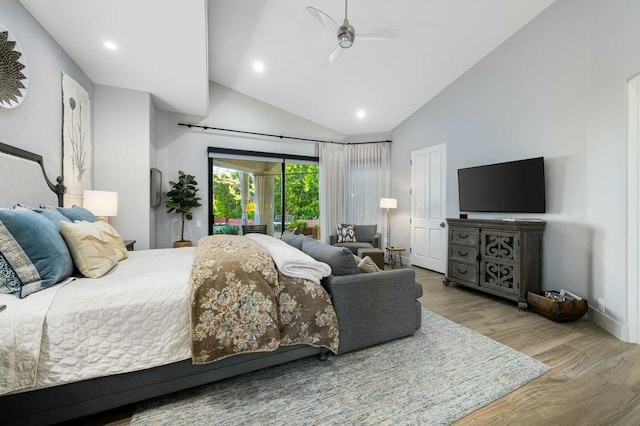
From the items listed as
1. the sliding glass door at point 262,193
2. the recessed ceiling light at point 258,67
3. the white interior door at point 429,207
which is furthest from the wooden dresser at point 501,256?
the recessed ceiling light at point 258,67

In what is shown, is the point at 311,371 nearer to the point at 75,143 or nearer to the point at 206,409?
the point at 206,409

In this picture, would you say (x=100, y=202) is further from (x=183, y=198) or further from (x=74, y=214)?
(x=183, y=198)

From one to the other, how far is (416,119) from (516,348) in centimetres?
422

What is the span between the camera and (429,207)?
495 centimetres

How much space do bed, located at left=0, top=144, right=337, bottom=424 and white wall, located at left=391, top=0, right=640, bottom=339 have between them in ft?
10.5

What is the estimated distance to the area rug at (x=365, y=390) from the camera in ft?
4.76

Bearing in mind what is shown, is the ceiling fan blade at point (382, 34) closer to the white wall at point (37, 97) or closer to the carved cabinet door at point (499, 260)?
the carved cabinet door at point (499, 260)

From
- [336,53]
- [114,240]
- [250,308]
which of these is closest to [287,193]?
[336,53]

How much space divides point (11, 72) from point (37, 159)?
0.70 m

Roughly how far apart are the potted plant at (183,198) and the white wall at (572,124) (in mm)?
4555

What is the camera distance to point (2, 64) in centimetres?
192

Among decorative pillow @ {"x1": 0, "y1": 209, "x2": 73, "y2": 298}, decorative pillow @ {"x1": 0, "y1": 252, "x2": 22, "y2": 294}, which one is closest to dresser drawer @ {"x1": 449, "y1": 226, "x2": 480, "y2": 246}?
decorative pillow @ {"x1": 0, "y1": 209, "x2": 73, "y2": 298}

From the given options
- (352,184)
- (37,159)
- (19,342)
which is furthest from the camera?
(352,184)

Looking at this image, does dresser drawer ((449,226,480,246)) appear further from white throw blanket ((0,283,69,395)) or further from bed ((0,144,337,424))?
white throw blanket ((0,283,69,395))
